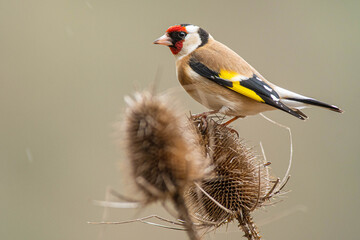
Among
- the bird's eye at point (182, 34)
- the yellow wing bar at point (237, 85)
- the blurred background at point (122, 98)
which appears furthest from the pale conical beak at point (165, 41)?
the blurred background at point (122, 98)

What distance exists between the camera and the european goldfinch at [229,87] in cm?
428

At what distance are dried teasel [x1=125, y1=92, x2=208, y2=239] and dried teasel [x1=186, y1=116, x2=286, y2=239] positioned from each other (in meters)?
0.86

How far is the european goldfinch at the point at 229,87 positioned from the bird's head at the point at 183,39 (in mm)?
231

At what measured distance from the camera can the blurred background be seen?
296 inches

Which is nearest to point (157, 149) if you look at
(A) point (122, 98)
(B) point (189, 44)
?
(B) point (189, 44)

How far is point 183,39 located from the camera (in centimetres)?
489

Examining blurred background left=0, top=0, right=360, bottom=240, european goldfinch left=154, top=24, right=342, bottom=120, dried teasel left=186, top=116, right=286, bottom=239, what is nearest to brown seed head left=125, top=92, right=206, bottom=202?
dried teasel left=186, top=116, right=286, bottom=239

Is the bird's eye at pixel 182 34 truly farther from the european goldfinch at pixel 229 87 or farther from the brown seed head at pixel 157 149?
the brown seed head at pixel 157 149

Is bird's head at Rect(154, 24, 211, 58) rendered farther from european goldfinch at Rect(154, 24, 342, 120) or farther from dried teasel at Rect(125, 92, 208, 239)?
dried teasel at Rect(125, 92, 208, 239)

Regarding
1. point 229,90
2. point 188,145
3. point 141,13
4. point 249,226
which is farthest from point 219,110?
point 141,13

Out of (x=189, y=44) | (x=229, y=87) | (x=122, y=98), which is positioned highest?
(x=189, y=44)

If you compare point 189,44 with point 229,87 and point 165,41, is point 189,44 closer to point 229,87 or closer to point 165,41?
point 165,41

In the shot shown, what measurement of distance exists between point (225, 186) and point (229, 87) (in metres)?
1.09

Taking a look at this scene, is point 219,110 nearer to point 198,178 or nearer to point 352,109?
point 198,178
